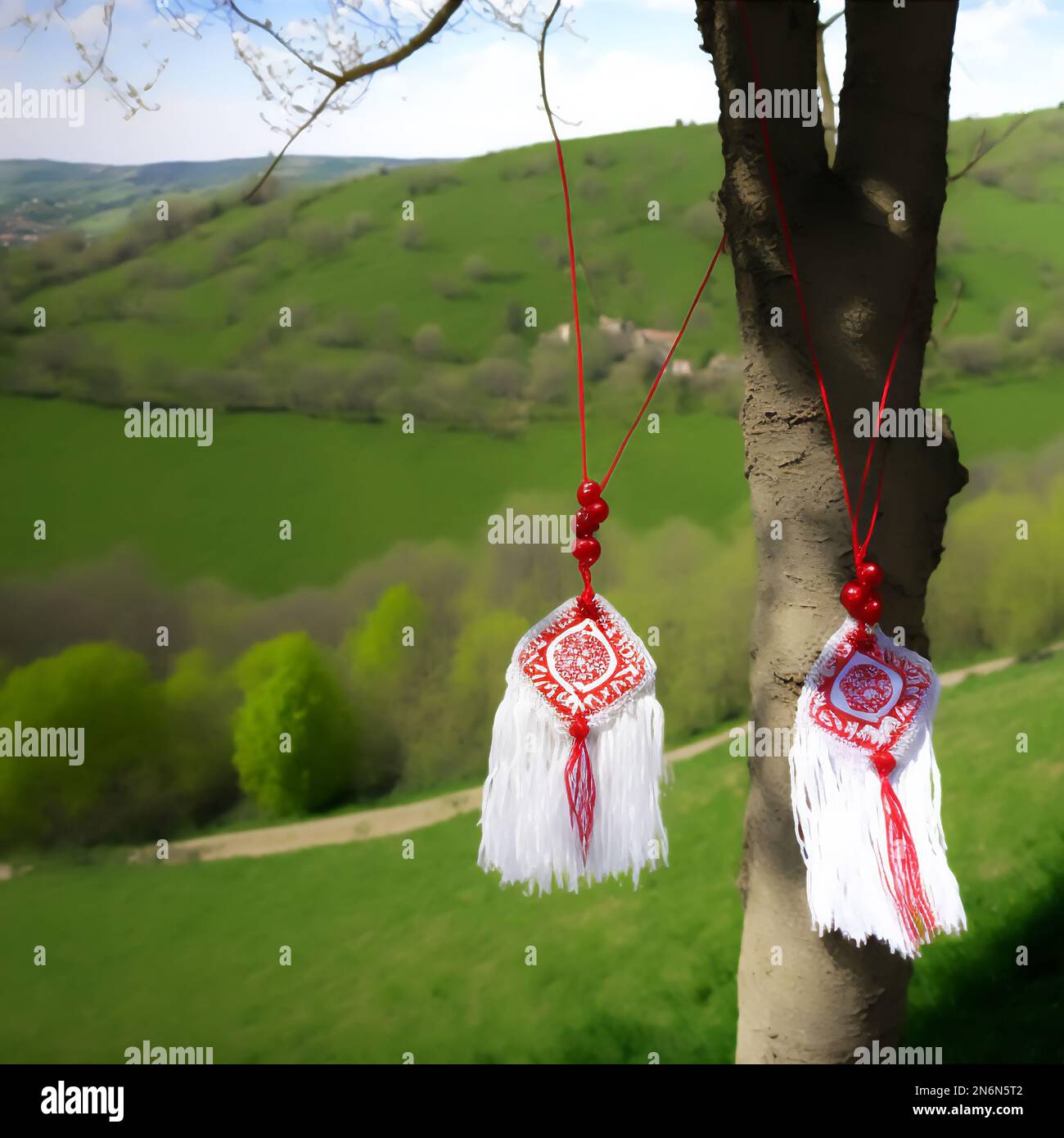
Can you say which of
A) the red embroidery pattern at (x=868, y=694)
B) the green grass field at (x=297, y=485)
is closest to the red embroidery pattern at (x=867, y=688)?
the red embroidery pattern at (x=868, y=694)

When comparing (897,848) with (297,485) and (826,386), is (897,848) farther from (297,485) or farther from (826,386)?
(297,485)

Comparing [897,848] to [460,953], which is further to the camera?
[460,953]

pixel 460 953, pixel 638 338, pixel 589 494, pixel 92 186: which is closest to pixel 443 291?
pixel 638 338

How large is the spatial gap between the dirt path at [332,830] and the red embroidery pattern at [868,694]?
152 centimetres

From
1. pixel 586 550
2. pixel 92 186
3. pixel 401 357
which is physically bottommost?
pixel 586 550

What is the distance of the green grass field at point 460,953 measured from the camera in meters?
2.08

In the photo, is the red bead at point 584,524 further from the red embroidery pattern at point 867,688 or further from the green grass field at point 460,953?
the green grass field at point 460,953

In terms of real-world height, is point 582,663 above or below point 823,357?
below

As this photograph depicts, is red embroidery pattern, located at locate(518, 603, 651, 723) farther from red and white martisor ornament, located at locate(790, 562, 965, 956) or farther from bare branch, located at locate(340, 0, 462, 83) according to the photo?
bare branch, located at locate(340, 0, 462, 83)

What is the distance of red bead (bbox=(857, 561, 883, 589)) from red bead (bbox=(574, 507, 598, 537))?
0.32m

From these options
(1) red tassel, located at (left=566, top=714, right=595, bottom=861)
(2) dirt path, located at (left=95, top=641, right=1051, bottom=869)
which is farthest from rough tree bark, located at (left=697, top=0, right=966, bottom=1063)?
(2) dirt path, located at (left=95, top=641, right=1051, bottom=869)

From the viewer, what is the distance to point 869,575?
1.26 metres

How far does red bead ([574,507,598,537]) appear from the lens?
1334 mm

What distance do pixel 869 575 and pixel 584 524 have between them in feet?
1.11
